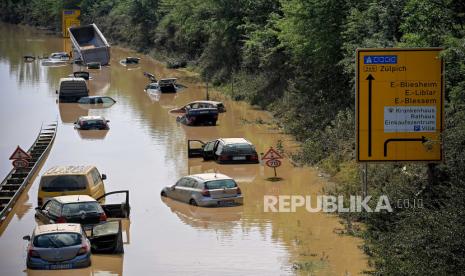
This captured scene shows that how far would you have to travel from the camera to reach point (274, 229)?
97.2ft

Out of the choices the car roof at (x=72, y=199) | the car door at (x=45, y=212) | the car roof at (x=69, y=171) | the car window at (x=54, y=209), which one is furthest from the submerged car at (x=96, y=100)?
the car roof at (x=72, y=199)

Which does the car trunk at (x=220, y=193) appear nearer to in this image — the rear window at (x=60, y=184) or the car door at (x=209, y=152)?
the rear window at (x=60, y=184)

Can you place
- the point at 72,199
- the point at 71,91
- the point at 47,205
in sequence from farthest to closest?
the point at 71,91
the point at 47,205
the point at 72,199

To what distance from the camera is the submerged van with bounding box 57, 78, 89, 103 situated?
66562 millimetres

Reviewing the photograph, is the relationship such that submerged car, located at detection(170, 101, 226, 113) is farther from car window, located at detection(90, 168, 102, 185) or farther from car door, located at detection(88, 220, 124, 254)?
car door, located at detection(88, 220, 124, 254)

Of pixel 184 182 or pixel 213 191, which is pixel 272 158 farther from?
pixel 213 191

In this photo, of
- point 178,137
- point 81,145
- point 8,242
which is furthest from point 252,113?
point 8,242

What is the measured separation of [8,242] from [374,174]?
11741 millimetres

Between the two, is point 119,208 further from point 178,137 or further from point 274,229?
point 178,137

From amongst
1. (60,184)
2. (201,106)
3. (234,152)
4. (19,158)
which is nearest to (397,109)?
(60,184)

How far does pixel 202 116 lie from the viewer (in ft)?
174

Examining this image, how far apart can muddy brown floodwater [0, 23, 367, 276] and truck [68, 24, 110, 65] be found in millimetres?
21573

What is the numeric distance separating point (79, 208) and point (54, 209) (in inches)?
42.9

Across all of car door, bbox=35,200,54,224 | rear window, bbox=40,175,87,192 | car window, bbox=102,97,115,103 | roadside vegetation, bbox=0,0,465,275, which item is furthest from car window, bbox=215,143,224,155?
car window, bbox=102,97,115,103
